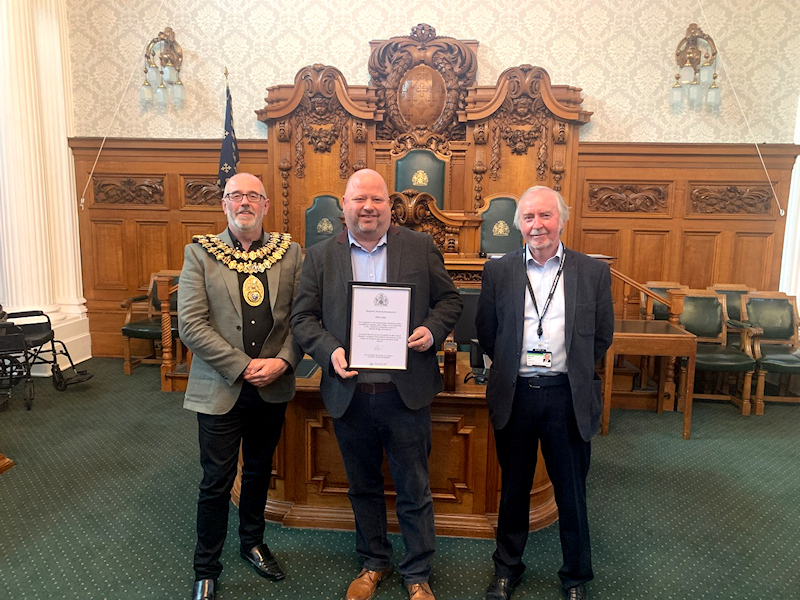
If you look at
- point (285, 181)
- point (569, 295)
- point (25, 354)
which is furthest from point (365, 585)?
point (285, 181)

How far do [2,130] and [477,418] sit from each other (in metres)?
5.49

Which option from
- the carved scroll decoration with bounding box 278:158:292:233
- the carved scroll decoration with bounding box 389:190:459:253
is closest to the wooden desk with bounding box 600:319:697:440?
the carved scroll decoration with bounding box 389:190:459:253

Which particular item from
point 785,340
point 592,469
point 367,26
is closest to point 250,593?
point 592,469

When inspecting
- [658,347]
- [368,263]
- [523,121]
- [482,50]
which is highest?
[482,50]

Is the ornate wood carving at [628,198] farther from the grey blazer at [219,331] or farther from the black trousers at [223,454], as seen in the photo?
the black trousers at [223,454]

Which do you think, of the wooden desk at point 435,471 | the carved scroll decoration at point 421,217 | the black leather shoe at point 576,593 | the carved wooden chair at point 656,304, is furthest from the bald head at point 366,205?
the carved wooden chair at point 656,304

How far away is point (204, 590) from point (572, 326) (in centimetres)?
182

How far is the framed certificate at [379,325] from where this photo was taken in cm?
198

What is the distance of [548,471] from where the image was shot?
2246 millimetres

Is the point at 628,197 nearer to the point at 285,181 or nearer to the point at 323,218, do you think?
the point at 323,218

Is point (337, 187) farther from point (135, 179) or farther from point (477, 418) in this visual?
point (477, 418)

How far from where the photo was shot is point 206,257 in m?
2.21

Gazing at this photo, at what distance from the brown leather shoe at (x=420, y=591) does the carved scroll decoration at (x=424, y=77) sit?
485 cm

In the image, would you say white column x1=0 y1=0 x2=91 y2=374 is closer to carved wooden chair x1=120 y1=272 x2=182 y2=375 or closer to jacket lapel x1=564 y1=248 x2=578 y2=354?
carved wooden chair x1=120 y1=272 x2=182 y2=375
